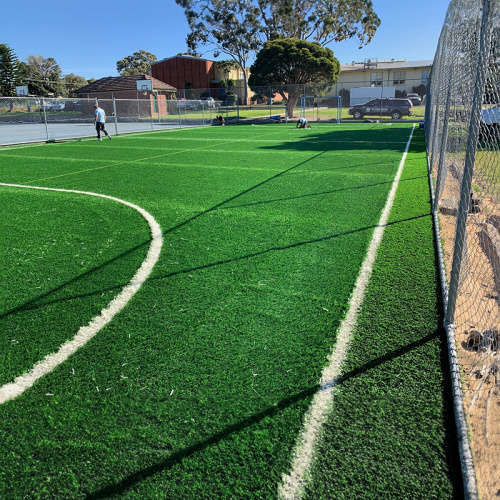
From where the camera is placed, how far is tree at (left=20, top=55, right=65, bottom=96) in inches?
3023

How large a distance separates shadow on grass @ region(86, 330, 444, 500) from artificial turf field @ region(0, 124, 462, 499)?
1cm

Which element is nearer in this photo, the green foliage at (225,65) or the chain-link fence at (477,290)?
the chain-link fence at (477,290)

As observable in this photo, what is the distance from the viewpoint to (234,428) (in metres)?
2.40

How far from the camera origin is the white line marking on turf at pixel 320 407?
6.77ft

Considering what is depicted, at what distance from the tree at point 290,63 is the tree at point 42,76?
47808mm

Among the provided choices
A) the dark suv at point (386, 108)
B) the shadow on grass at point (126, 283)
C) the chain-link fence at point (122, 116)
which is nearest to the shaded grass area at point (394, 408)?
the shadow on grass at point (126, 283)

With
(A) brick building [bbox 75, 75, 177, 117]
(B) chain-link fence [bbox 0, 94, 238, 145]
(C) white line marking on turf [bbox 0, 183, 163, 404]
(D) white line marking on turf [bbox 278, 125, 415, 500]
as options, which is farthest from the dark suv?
(D) white line marking on turf [bbox 278, 125, 415, 500]

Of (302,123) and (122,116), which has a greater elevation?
(122,116)

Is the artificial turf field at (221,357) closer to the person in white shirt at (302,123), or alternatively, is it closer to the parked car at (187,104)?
the person in white shirt at (302,123)

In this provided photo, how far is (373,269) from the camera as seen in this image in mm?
4504

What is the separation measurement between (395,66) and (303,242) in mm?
65009

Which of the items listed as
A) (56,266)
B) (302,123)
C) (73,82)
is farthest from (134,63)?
(56,266)

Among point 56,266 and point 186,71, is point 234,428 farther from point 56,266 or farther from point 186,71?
point 186,71

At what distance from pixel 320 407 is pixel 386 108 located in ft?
123
